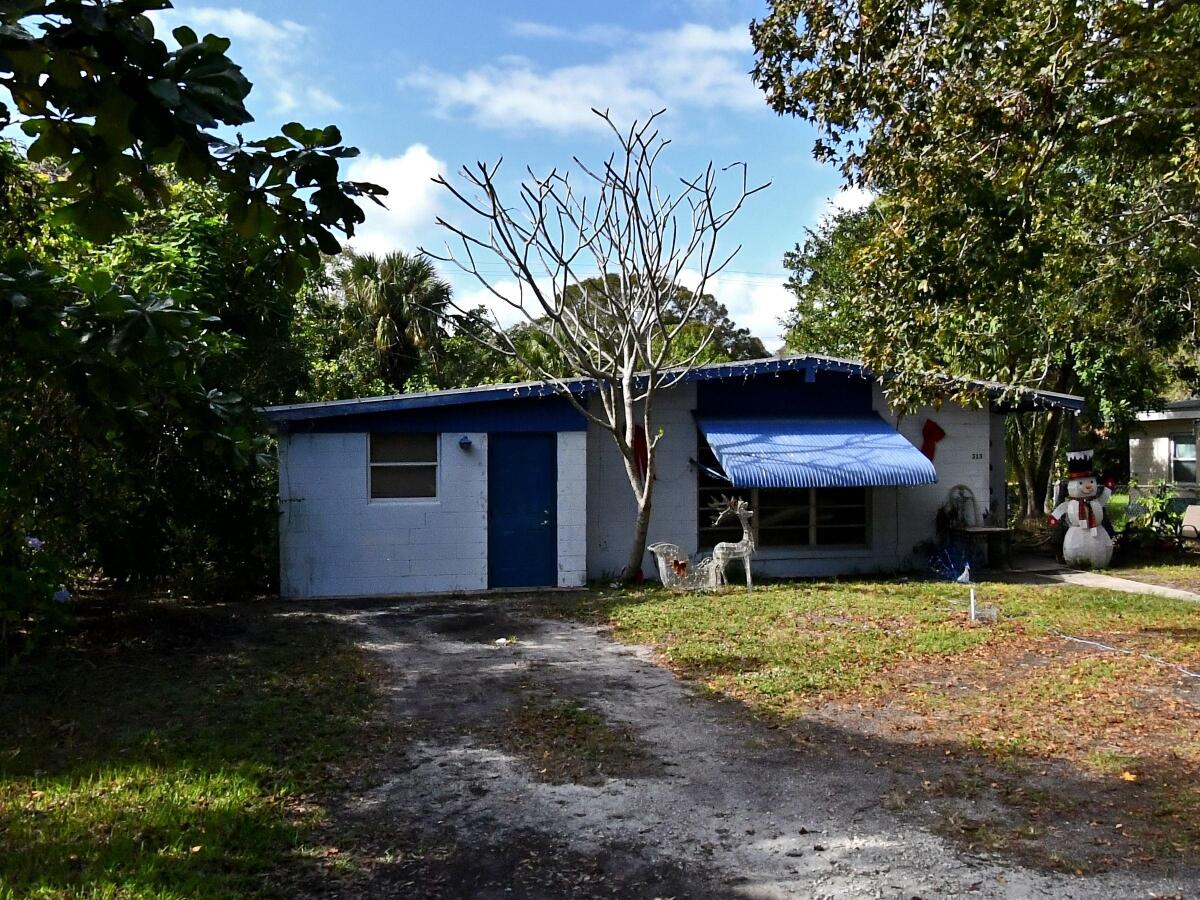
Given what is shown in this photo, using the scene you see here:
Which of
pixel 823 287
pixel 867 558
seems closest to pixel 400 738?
pixel 867 558

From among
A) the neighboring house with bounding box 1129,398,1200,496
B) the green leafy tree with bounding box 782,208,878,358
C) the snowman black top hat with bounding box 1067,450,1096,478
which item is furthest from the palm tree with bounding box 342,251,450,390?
the neighboring house with bounding box 1129,398,1200,496

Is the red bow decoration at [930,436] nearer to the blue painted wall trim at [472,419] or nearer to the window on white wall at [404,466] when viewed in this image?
the blue painted wall trim at [472,419]

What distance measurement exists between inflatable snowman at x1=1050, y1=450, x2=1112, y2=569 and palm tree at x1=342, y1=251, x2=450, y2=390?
1504cm

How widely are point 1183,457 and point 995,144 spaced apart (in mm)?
18541

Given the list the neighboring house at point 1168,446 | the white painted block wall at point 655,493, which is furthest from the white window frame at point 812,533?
the neighboring house at point 1168,446

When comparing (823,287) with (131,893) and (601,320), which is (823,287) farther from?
(131,893)

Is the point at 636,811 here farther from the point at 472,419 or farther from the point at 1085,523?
the point at 1085,523

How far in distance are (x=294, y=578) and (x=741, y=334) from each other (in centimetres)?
3106

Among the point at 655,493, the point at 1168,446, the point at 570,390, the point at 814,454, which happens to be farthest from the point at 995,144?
the point at 1168,446

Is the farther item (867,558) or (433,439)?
(867,558)

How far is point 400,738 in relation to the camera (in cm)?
613

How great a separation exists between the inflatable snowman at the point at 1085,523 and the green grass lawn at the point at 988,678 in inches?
119

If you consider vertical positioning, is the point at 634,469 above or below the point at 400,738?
above

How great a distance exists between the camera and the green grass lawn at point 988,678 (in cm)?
514
